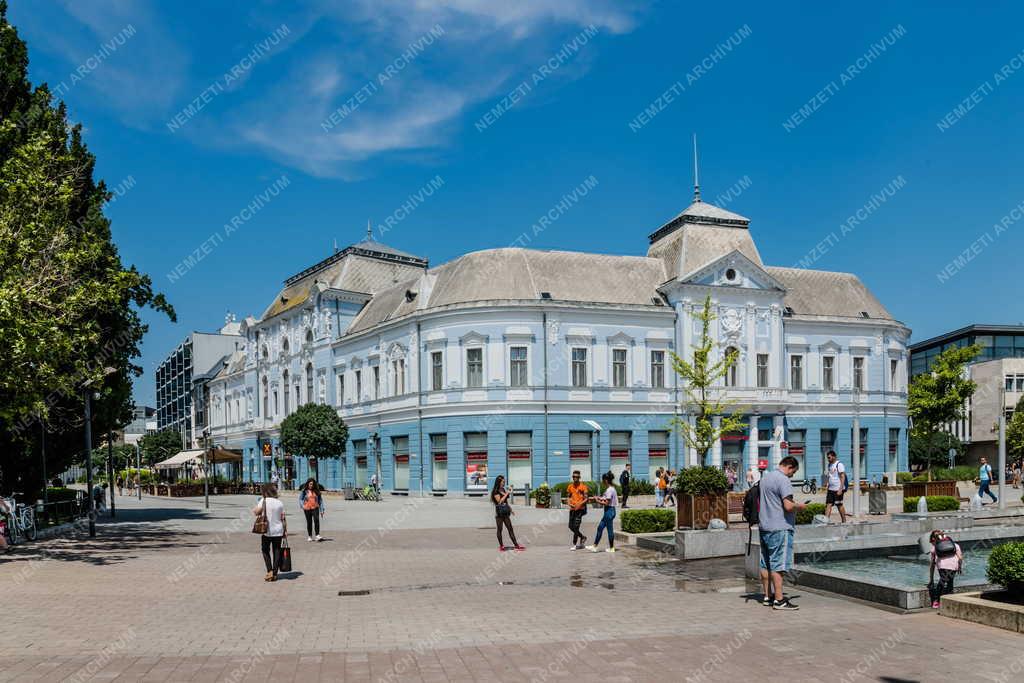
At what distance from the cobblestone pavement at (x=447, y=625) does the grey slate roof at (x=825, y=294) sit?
1528 inches

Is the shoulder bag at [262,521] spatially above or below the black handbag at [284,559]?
above

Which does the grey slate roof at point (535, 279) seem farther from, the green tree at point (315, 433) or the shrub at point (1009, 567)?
the shrub at point (1009, 567)

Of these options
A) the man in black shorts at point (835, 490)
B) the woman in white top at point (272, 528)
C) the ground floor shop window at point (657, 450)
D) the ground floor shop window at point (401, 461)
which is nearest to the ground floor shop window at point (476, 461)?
the ground floor shop window at point (401, 461)

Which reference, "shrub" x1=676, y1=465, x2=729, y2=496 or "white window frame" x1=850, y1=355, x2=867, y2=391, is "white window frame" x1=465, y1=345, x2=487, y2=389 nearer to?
"white window frame" x1=850, y1=355, x2=867, y2=391

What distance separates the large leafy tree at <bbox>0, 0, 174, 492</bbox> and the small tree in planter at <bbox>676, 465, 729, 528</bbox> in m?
13.7

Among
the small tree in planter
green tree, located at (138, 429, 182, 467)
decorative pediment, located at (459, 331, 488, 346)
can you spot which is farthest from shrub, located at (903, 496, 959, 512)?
green tree, located at (138, 429, 182, 467)

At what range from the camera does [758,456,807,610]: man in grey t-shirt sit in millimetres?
11781

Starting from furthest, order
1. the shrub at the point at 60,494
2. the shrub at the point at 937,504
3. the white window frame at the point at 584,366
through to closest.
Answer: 1. the white window frame at the point at 584,366
2. the shrub at the point at 60,494
3. the shrub at the point at 937,504

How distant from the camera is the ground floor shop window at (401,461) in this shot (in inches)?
1905

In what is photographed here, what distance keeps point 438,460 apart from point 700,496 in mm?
27465

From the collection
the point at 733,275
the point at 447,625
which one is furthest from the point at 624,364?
the point at 447,625

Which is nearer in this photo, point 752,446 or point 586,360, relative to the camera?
point 586,360

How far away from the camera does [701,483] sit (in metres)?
20.2

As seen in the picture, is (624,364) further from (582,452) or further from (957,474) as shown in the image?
(957,474)
